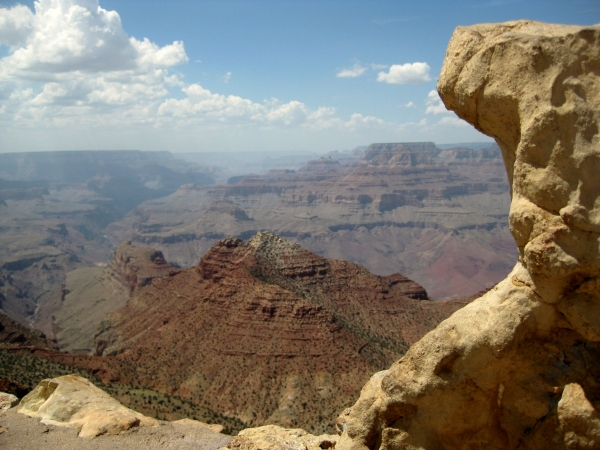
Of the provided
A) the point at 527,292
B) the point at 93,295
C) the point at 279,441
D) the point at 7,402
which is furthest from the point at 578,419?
the point at 93,295

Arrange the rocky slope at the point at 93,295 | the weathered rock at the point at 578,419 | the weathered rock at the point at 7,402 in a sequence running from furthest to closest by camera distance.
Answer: the rocky slope at the point at 93,295 < the weathered rock at the point at 7,402 < the weathered rock at the point at 578,419

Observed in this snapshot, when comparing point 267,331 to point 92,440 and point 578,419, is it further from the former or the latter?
point 578,419

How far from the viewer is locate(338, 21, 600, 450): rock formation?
9.12m

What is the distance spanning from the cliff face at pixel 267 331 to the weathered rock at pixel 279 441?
20.5 m

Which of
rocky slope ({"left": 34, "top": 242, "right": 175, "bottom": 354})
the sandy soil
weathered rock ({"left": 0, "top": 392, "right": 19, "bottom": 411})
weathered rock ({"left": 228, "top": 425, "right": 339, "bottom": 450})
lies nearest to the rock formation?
weathered rock ({"left": 228, "top": 425, "right": 339, "bottom": 450})

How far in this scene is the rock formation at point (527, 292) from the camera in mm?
9117

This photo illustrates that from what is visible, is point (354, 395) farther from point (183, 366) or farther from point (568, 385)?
point (568, 385)

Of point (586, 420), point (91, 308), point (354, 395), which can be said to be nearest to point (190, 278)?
point (354, 395)

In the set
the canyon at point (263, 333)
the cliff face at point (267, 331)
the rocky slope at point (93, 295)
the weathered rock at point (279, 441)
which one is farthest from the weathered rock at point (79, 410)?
the rocky slope at point (93, 295)

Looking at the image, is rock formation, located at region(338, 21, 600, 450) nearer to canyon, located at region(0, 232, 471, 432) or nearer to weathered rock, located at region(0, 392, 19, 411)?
weathered rock, located at region(0, 392, 19, 411)

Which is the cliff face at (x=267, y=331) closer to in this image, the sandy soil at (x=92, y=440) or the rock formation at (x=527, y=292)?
the sandy soil at (x=92, y=440)

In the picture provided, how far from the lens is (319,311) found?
51406 millimetres

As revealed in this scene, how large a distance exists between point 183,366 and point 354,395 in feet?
55.3

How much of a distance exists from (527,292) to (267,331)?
41.5 m
